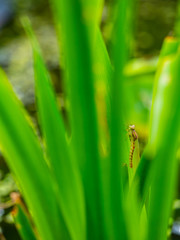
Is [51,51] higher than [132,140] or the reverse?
the reverse

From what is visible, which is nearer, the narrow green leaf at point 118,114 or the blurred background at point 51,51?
the narrow green leaf at point 118,114

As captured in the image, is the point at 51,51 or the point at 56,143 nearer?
the point at 56,143

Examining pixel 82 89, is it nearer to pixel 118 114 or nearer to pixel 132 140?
pixel 118 114

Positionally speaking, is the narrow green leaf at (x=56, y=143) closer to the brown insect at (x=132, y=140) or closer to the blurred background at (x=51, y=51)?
the brown insect at (x=132, y=140)

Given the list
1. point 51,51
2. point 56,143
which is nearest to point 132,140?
point 56,143

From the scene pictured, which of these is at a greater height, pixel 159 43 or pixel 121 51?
pixel 121 51

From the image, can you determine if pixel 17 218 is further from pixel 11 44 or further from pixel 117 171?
pixel 11 44

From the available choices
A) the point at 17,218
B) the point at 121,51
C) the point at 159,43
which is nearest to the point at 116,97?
the point at 121,51

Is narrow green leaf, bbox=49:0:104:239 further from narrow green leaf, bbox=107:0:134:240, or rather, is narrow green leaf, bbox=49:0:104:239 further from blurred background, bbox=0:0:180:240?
blurred background, bbox=0:0:180:240

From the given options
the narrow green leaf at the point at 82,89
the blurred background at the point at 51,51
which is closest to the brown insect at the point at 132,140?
the narrow green leaf at the point at 82,89
